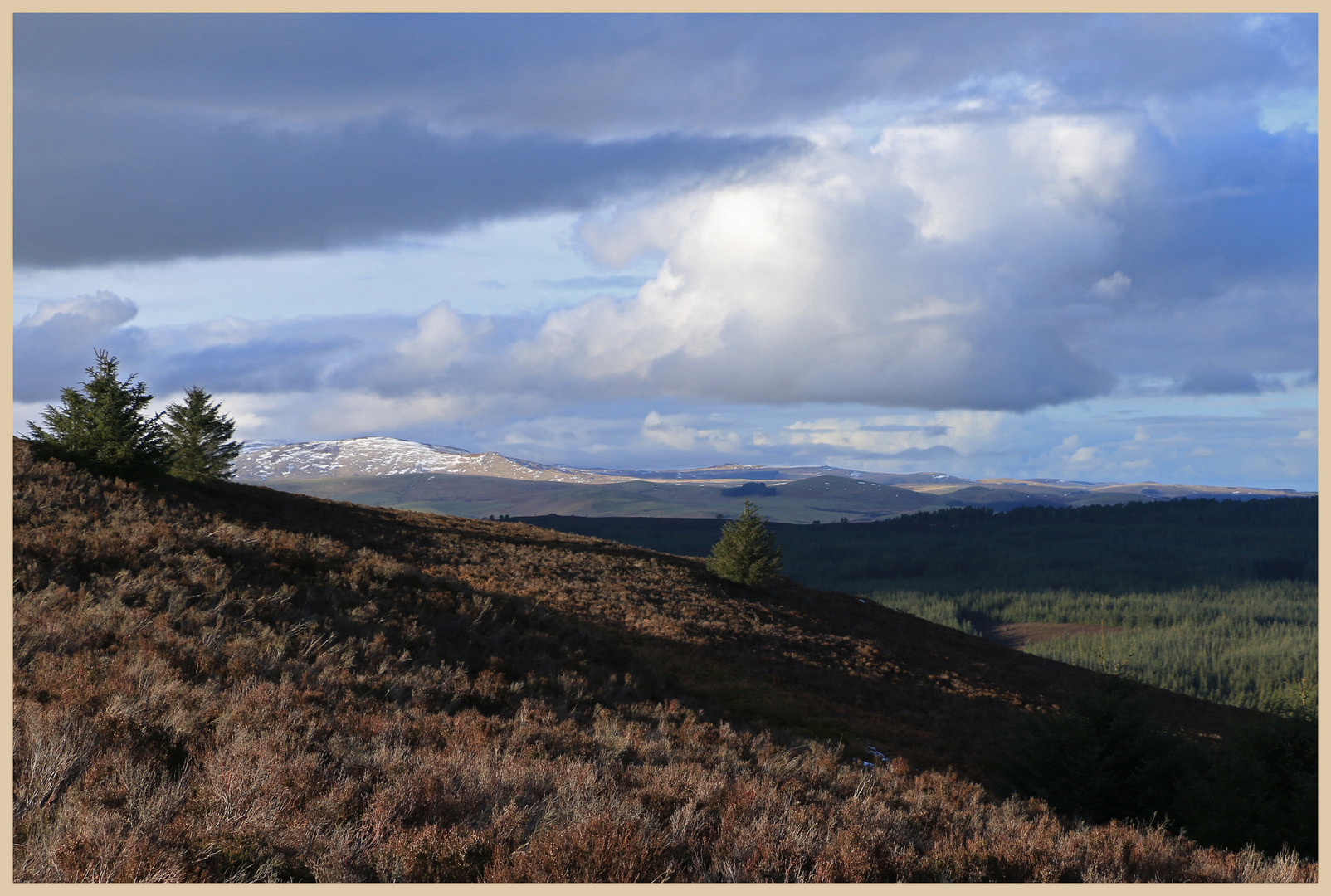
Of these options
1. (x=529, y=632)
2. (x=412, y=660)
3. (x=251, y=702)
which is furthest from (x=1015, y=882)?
(x=529, y=632)

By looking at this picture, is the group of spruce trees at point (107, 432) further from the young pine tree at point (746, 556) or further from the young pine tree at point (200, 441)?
the young pine tree at point (746, 556)

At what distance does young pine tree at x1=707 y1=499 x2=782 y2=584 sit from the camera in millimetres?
47031

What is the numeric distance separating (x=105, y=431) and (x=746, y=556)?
1359 inches

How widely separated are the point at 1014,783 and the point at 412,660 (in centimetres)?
1584

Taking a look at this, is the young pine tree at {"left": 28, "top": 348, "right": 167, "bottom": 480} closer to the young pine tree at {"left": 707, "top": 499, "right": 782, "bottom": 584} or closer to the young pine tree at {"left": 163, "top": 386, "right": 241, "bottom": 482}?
the young pine tree at {"left": 163, "top": 386, "right": 241, "bottom": 482}

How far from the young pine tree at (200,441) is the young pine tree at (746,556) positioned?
99.7 ft

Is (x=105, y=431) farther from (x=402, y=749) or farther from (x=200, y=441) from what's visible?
(x=402, y=749)

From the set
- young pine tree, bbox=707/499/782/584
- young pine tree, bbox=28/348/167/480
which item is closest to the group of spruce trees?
young pine tree, bbox=28/348/167/480

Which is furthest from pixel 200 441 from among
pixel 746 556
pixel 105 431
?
pixel 746 556

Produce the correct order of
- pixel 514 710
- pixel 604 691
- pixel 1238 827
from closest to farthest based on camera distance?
pixel 514 710 → pixel 604 691 → pixel 1238 827

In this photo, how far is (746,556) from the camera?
155 feet

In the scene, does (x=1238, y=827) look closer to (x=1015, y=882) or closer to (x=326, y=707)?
(x=1015, y=882)

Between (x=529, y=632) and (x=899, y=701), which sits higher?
(x=529, y=632)

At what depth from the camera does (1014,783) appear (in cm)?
1864
